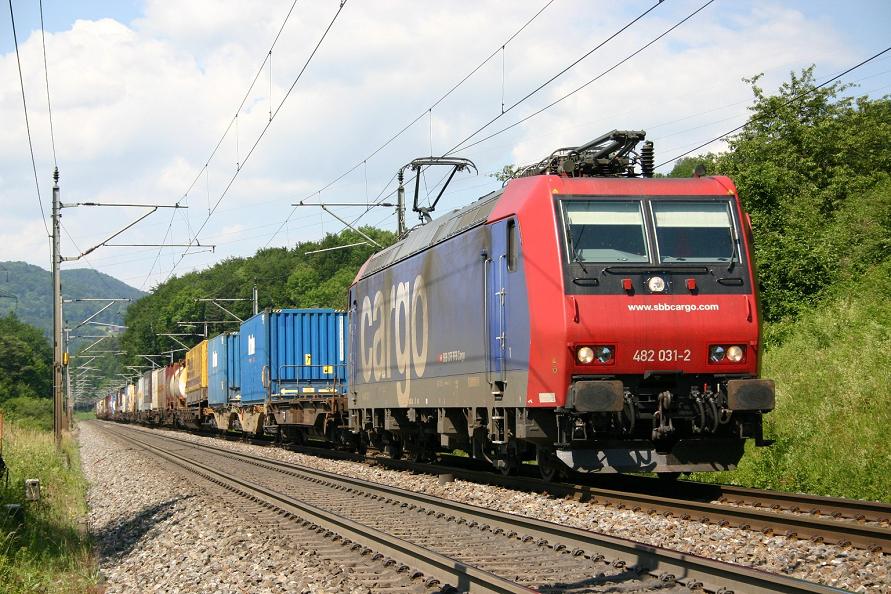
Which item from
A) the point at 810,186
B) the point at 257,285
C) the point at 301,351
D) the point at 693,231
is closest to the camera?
the point at 693,231

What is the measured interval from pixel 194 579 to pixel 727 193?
742cm

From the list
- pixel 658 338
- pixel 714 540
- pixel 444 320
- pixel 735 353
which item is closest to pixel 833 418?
pixel 735 353

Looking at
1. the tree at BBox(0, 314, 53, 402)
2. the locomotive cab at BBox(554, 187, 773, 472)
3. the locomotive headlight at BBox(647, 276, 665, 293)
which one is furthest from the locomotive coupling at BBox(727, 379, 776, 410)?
the tree at BBox(0, 314, 53, 402)

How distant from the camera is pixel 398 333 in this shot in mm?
17219

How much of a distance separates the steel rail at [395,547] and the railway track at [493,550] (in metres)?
0.01

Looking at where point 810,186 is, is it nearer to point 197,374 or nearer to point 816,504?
point 197,374

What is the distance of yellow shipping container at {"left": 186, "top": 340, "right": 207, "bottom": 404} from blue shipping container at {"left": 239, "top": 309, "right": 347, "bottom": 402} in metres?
14.5

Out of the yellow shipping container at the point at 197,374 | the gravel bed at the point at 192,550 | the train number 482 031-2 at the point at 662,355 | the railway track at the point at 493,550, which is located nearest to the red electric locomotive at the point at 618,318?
the train number 482 031-2 at the point at 662,355

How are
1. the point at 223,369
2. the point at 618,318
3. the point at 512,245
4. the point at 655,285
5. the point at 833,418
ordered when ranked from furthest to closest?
the point at 223,369 → the point at 833,418 → the point at 512,245 → the point at 655,285 → the point at 618,318

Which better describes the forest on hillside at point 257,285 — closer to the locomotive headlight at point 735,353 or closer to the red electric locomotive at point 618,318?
the red electric locomotive at point 618,318

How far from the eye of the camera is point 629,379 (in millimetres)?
11148

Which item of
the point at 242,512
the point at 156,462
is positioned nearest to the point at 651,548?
the point at 242,512

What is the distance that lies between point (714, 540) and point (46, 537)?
758 cm

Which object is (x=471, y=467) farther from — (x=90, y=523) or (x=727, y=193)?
(x=727, y=193)
